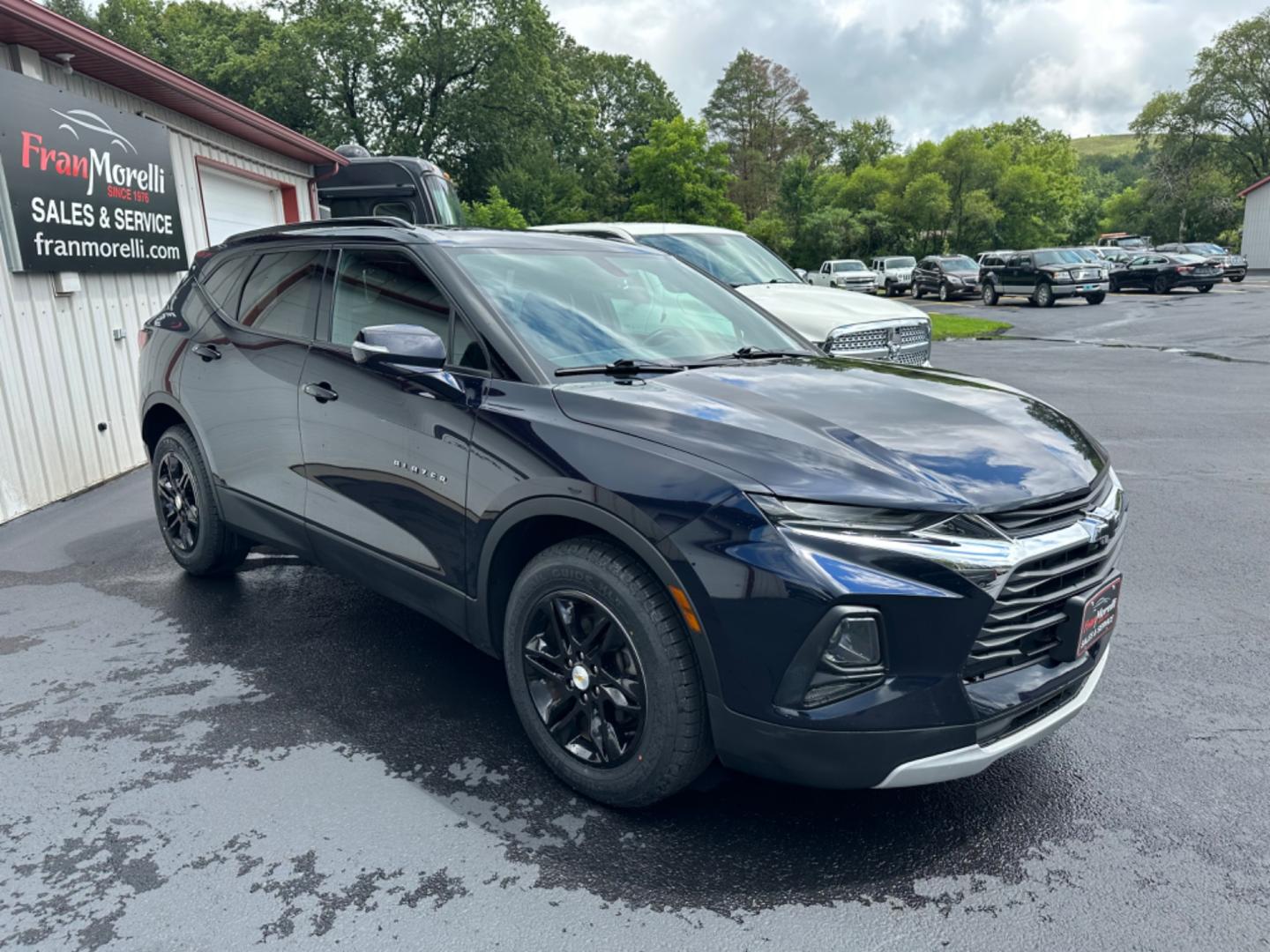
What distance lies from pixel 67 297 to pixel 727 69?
76.9 m

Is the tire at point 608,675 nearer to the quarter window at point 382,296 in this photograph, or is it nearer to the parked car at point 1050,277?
the quarter window at point 382,296

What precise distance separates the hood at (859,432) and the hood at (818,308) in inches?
186

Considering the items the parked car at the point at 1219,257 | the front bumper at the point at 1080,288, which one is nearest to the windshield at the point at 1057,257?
the front bumper at the point at 1080,288

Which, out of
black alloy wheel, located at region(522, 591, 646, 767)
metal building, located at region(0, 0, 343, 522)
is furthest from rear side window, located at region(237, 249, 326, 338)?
metal building, located at region(0, 0, 343, 522)

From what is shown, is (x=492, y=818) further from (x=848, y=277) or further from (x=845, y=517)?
(x=848, y=277)

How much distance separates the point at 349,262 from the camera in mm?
3891

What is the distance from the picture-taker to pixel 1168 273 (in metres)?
32.7

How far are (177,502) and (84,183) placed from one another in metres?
3.76

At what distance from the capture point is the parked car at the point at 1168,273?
3212 cm

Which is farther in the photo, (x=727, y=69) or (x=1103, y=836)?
(x=727, y=69)

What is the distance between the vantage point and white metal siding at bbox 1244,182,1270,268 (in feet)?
170

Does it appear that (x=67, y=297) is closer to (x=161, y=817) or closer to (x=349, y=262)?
(x=349, y=262)

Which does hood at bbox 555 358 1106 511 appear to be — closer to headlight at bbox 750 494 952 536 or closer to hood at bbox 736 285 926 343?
headlight at bbox 750 494 952 536

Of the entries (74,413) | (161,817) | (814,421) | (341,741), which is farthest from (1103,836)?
(74,413)
